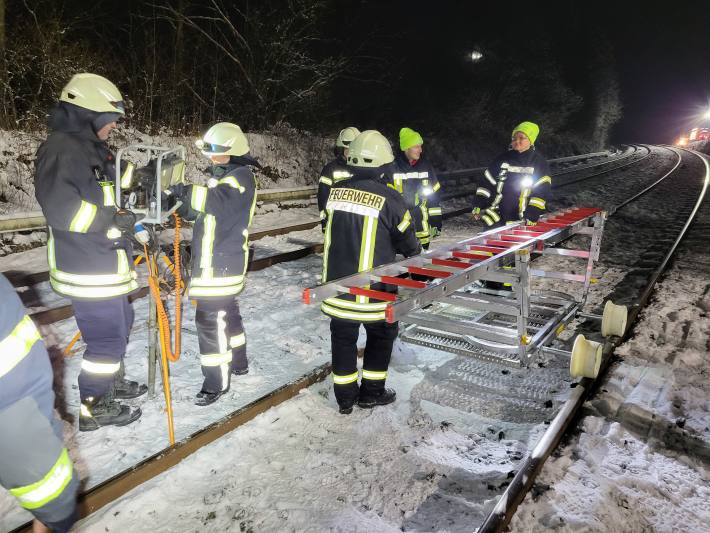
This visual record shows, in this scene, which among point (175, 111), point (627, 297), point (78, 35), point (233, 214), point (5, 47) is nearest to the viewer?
point (233, 214)

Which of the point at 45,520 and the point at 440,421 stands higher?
the point at 45,520

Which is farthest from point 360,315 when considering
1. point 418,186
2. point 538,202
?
point 538,202

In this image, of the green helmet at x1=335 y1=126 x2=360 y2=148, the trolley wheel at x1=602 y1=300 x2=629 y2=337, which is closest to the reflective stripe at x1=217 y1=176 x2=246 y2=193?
the green helmet at x1=335 y1=126 x2=360 y2=148

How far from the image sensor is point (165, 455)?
2939 millimetres

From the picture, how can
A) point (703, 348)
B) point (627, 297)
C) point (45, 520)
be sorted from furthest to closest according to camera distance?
1. point (627, 297)
2. point (703, 348)
3. point (45, 520)

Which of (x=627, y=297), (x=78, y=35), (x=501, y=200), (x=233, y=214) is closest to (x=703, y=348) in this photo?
(x=627, y=297)

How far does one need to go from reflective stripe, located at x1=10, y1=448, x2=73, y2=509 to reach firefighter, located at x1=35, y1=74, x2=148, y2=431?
1.70 meters

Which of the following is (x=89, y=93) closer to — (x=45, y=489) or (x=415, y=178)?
(x=45, y=489)

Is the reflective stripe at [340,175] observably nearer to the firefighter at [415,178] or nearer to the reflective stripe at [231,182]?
the firefighter at [415,178]

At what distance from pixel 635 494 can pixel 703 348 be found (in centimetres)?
279

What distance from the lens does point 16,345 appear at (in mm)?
1446

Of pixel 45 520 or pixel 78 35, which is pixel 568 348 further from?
pixel 78 35

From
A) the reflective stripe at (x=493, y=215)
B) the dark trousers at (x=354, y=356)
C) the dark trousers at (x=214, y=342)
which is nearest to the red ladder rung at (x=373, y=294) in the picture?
the dark trousers at (x=354, y=356)

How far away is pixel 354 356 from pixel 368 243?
2.85 feet
